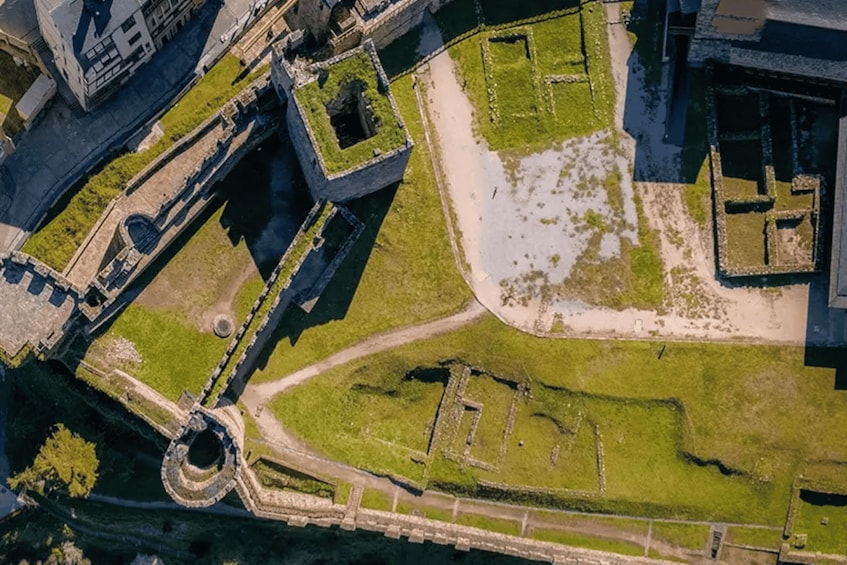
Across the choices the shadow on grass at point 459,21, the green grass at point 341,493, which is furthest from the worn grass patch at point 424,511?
the shadow on grass at point 459,21

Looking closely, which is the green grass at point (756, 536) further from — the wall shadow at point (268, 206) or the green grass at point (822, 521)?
the wall shadow at point (268, 206)

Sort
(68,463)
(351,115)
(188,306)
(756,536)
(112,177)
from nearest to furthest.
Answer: (112,177) → (351,115) → (756,536) → (188,306) → (68,463)

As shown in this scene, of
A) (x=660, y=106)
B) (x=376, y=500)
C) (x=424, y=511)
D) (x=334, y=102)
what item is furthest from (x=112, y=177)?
(x=660, y=106)

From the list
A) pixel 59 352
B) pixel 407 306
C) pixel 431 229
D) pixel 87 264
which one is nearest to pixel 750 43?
pixel 431 229

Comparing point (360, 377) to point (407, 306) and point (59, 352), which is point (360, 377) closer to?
point (407, 306)

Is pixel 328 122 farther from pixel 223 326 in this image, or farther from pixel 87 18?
pixel 223 326

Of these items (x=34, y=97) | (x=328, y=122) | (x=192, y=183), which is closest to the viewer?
(x=328, y=122)

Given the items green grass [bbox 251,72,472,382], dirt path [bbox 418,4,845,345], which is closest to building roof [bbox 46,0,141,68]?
green grass [bbox 251,72,472,382]
